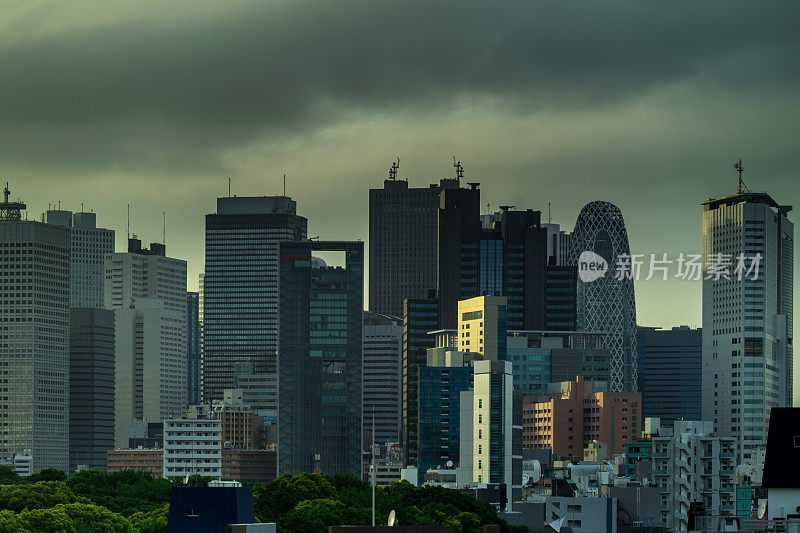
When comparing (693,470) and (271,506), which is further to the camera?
(693,470)

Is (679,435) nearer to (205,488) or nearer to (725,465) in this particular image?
(725,465)

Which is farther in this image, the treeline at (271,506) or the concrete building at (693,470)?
the concrete building at (693,470)

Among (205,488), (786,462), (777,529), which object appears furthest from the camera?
(205,488)

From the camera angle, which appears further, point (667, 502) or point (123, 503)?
point (667, 502)

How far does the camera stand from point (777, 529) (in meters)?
64.1

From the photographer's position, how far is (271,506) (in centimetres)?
14288

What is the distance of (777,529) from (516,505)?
104 metres

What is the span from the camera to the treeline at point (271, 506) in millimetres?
123650

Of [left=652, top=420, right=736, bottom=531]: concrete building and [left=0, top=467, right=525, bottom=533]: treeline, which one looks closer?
[left=0, top=467, right=525, bottom=533]: treeline

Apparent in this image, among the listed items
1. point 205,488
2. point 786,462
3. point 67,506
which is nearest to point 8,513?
point 67,506

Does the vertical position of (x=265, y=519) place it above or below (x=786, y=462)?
below

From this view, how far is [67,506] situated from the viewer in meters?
134

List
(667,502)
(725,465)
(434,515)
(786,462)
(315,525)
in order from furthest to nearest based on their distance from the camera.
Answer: (725,465) < (667,502) < (434,515) < (315,525) < (786,462)

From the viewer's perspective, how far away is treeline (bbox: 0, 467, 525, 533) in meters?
124
